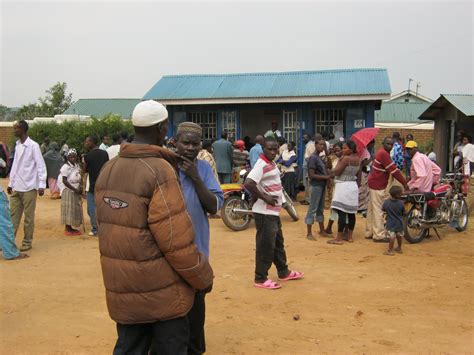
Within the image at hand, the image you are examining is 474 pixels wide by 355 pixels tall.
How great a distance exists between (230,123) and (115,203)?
42.7 ft

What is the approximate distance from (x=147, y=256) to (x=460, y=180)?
8.24 m

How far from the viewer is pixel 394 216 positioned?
292 inches

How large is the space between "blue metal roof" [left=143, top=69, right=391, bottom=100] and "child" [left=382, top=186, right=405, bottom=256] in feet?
21.1

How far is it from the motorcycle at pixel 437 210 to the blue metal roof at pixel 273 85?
4908 millimetres

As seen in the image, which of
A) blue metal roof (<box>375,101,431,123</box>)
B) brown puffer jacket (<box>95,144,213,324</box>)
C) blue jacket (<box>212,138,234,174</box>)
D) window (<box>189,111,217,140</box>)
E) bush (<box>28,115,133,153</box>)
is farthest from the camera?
blue metal roof (<box>375,101,431,123</box>)

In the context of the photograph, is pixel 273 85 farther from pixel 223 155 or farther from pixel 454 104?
pixel 454 104

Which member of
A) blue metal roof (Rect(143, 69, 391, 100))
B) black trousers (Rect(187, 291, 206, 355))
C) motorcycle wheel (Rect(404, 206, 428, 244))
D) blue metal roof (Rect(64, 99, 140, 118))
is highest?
blue metal roof (Rect(143, 69, 391, 100))

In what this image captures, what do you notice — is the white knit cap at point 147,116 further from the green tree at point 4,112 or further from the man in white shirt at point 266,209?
the green tree at point 4,112

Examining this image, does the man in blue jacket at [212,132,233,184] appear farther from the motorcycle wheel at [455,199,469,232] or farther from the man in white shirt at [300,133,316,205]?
the motorcycle wheel at [455,199,469,232]

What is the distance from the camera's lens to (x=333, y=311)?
4980 millimetres

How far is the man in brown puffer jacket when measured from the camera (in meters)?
2.51

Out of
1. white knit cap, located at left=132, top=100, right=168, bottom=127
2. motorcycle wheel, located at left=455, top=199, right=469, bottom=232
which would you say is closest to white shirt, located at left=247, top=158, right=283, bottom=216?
white knit cap, located at left=132, top=100, right=168, bottom=127

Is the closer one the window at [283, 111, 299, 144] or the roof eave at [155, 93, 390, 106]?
the roof eave at [155, 93, 390, 106]

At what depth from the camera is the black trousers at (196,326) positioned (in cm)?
364
